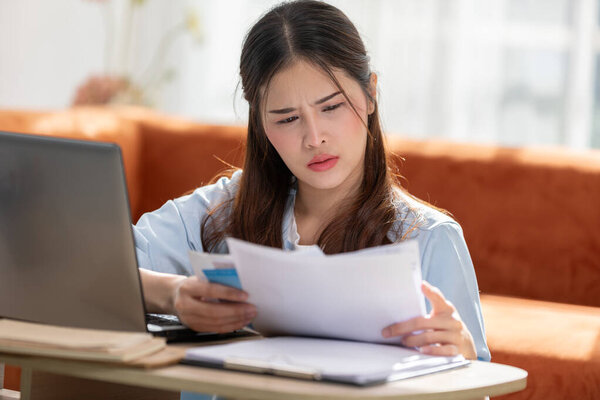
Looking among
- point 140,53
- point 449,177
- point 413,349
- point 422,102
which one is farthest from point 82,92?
point 413,349

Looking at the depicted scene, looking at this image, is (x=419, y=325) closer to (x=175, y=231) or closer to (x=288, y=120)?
(x=288, y=120)

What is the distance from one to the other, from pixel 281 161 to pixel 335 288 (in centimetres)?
71

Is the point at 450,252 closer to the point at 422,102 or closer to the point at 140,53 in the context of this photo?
the point at 422,102

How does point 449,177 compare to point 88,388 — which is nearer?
point 88,388

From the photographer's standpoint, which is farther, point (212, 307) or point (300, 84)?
point (300, 84)

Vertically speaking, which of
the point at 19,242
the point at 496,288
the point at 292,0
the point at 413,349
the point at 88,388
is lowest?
the point at 496,288

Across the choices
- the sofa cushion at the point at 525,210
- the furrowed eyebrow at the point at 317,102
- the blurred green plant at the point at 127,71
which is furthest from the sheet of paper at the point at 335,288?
the blurred green plant at the point at 127,71

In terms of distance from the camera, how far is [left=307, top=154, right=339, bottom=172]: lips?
54.9 inches

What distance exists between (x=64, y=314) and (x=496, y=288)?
1.76 meters

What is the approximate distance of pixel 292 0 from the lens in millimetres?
A: 1582

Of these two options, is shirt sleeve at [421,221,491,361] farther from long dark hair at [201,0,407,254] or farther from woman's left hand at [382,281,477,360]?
woman's left hand at [382,281,477,360]

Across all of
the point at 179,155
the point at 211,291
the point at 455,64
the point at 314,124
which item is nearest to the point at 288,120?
the point at 314,124

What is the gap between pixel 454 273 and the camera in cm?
133

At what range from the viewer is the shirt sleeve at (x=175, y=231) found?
5.02ft
